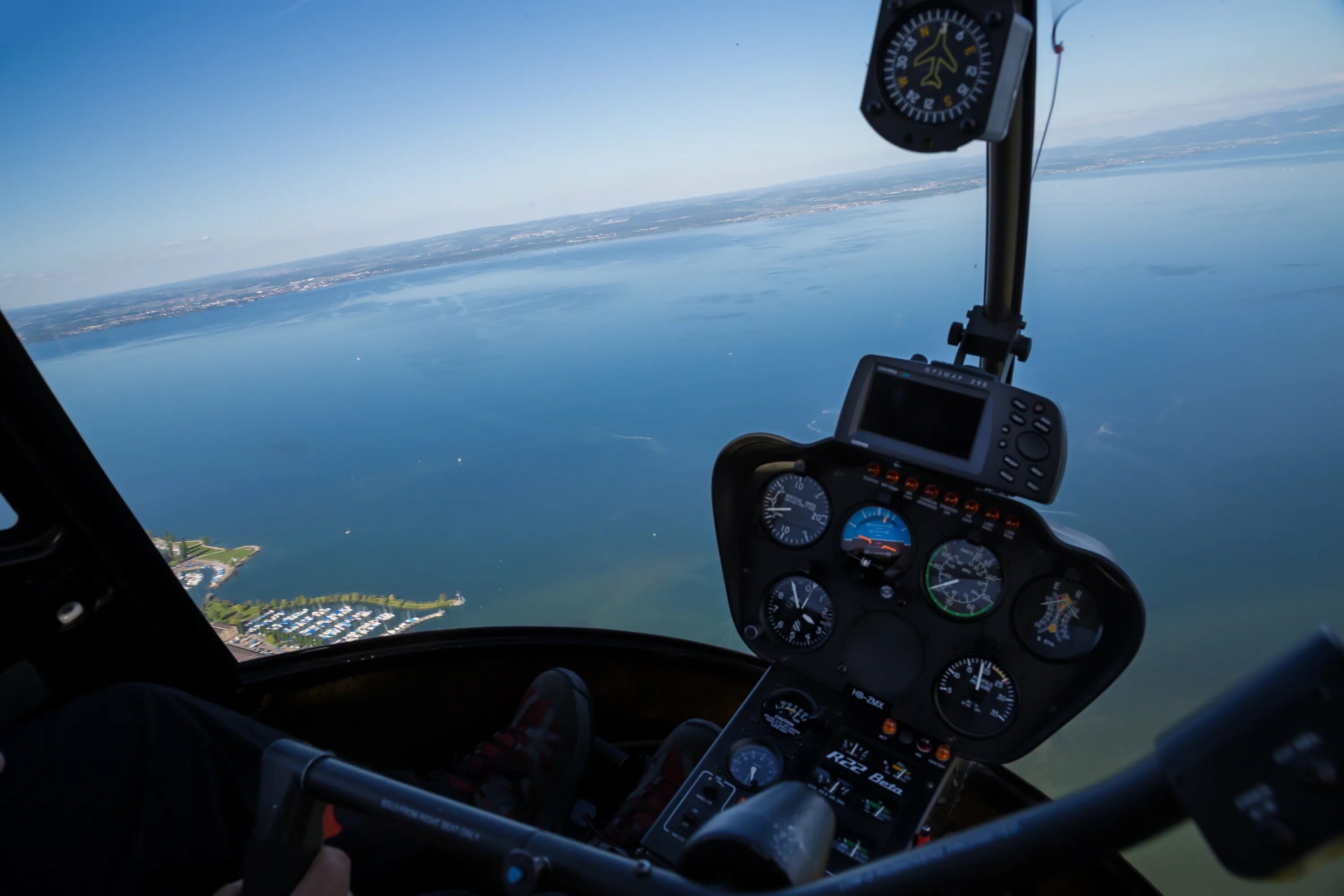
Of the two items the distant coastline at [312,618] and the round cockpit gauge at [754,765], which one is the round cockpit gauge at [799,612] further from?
the distant coastline at [312,618]

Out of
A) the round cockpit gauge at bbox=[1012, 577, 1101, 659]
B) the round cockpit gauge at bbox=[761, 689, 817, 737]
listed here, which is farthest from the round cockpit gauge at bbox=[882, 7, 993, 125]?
the round cockpit gauge at bbox=[761, 689, 817, 737]

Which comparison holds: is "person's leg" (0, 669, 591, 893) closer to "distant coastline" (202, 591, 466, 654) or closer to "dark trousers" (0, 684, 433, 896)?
"dark trousers" (0, 684, 433, 896)

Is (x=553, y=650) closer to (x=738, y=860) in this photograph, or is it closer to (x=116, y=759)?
(x=116, y=759)

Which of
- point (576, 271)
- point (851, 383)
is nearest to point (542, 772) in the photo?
point (851, 383)

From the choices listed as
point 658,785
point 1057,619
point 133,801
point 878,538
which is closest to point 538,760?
point 658,785

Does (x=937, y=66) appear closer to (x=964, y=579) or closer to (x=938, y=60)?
(x=938, y=60)

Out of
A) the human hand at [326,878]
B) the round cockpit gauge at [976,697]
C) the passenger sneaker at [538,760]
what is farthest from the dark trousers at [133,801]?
the round cockpit gauge at [976,697]
